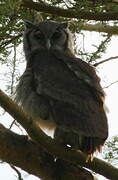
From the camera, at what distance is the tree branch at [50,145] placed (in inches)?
116

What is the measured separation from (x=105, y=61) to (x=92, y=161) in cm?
129

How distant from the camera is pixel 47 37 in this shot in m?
4.59

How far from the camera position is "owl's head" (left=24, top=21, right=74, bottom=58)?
4512 mm

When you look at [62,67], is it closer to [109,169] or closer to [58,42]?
[58,42]

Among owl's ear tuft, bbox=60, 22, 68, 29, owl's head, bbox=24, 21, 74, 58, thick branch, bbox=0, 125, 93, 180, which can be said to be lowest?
thick branch, bbox=0, 125, 93, 180

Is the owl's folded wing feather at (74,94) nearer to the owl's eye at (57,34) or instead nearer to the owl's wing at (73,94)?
the owl's wing at (73,94)

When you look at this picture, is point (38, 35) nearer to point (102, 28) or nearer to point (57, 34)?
point (57, 34)

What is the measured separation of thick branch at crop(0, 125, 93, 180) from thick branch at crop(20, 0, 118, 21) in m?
1.12

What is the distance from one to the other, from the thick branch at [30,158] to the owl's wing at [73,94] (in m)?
0.27

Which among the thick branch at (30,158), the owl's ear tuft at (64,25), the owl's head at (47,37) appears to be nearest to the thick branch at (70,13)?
the owl's ear tuft at (64,25)

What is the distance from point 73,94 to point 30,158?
0.65m

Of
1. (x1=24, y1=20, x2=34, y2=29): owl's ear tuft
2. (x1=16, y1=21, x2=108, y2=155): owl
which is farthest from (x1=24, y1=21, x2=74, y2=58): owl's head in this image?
(x1=16, y1=21, x2=108, y2=155): owl

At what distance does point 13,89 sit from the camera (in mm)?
4121

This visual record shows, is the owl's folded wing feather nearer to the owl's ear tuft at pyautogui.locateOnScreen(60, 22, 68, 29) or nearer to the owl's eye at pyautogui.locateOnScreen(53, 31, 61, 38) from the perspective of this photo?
the owl's ear tuft at pyautogui.locateOnScreen(60, 22, 68, 29)
